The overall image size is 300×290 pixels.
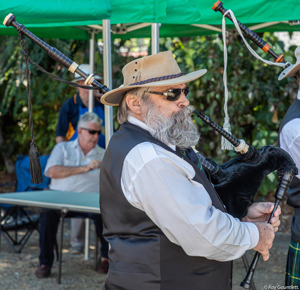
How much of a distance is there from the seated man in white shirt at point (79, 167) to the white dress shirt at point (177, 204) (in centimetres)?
276

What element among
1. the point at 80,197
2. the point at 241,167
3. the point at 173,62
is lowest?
the point at 80,197

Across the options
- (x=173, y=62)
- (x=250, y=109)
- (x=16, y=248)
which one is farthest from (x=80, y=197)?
(x=250, y=109)

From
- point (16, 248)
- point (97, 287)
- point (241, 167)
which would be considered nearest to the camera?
point (241, 167)

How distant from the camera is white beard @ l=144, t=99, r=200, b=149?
1789mm

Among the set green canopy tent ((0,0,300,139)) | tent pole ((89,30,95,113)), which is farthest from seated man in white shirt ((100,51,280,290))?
tent pole ((89,30,95,113))

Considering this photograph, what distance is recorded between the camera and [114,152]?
174 centimetres

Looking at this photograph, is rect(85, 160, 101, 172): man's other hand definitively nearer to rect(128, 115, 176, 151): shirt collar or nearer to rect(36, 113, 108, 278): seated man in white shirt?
rect(36, 113, 108, 278): seated man in white shirt

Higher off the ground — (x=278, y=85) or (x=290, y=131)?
(x=278, y=85)

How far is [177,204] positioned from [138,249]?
259 millimetres

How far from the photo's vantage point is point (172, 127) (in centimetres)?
181

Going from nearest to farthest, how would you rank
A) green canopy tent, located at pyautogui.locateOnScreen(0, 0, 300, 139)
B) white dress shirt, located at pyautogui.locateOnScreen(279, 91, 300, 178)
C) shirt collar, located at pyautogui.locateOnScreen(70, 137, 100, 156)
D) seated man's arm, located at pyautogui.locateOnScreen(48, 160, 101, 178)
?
white dress shirt, located at pyautogui.locateOnScreen(279, 91, 300, 178), green canopy tent, located at pyautogui.locateOnScreen(0, 0, 300, 139), seated man's arm, located at pyautogui.locateOnScreen(48, 160, 101, 178), shirt collar, located at pyautogui.locateOnScreen(70, 137, 100, 156)

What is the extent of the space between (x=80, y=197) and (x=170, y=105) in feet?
7.72

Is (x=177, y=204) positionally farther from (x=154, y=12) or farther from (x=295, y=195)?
(x=154, y=12)

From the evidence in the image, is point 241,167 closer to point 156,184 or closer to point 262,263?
point 156,184
